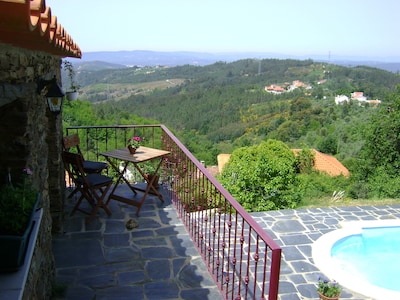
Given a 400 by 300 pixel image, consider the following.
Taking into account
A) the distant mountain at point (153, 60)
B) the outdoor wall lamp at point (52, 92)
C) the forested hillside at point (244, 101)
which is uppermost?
the distant mountain at point (153, 60)

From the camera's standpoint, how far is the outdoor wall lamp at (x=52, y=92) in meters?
2.93

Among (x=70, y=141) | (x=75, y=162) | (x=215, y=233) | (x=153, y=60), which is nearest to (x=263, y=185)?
(x=215, y=233)

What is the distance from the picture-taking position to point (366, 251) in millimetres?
5871

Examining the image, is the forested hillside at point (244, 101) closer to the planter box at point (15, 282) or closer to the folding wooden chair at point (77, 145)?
the folding wooden chair at point (77, 145)

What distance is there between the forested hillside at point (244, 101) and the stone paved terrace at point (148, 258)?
21.8 metres

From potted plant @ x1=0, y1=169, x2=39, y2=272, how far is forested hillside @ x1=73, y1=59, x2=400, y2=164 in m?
24.3

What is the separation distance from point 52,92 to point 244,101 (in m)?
50.3

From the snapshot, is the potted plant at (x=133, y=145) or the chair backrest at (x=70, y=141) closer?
the chair backrest at (x=70, y=141)

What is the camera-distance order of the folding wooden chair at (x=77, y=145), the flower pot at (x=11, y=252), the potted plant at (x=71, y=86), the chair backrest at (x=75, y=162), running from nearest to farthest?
the flower pot at (x=11, y=252) → the chair backrest at (x=75, y=162) → the folding wooden chair at (x=77, y=145) → the potted plant at (x=71, y=86)

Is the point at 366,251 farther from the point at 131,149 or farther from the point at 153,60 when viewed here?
the point at 153,60

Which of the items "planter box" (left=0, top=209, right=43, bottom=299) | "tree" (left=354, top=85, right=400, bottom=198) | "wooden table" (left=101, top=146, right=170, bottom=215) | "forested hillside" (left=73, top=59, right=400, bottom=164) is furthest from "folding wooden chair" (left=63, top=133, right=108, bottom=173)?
"forested hillside" (left=73, top=59, right=400, bottom=164)

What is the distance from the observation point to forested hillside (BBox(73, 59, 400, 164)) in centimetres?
3272

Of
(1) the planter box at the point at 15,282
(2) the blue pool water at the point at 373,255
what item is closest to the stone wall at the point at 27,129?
(1) the planter box at the point at 15,282

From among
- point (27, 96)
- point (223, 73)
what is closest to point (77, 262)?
point (27, 96)
